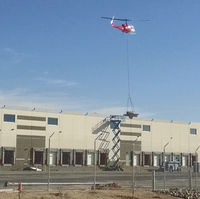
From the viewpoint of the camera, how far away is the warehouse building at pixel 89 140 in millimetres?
98500

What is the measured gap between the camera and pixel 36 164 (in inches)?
3952

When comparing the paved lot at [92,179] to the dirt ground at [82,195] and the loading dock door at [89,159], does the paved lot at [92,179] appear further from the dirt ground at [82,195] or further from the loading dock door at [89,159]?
the loading dock door at [89,159]

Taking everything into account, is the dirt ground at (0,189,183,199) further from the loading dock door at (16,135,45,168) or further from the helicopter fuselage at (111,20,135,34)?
the loading dock door at (16,135,45,168)

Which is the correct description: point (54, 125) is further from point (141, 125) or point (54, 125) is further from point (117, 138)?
point (141, 125)

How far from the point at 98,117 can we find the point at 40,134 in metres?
17.3

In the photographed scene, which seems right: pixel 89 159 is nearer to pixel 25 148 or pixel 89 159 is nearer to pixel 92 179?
pixel 25 148

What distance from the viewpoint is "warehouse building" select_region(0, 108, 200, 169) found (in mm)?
98500

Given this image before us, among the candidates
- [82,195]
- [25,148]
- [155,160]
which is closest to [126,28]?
[82,195]

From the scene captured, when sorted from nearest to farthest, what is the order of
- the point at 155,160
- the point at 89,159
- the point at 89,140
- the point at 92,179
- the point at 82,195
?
the point at 82,195
the point at 92,179
the point at 89,140
the point at 89,159
the point at 155,160

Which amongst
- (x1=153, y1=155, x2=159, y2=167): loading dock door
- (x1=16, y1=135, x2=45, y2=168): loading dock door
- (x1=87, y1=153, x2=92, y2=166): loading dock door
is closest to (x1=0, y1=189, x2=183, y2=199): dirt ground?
(x1=16, y1=135, x2=45, y2=168): loading dock door

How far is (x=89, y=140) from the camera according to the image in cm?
10912

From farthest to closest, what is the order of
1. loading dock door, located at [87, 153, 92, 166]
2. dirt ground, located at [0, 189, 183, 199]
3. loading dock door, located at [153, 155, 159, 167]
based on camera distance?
loading dock door, located at [153, 155, 159, 167]
loading dock door, located at [87, 153, 92, 166]
dirt ground, located at [0, 189, 183, 199]

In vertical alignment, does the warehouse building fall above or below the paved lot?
above

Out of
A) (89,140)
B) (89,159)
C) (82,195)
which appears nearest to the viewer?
(82,195)
